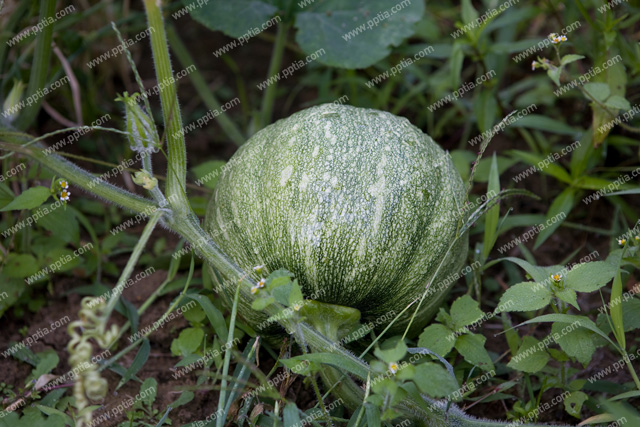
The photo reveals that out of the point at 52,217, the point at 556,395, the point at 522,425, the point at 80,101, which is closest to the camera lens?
the point at 522,425

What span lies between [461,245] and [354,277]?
495 mm

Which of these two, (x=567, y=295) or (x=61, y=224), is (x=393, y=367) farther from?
(x=61, y=224)

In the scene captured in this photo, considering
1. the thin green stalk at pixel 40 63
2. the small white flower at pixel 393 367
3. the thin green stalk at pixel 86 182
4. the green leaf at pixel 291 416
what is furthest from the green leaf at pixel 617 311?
the thin green stalk at pixel 40 63

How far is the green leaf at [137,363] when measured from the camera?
2307 millimetres

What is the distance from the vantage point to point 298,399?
7.64ft

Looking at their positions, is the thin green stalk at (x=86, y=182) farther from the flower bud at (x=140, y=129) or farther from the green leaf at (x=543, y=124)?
the green leaf at (x=543, y=124)

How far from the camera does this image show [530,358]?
6.97ft

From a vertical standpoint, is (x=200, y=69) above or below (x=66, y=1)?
below

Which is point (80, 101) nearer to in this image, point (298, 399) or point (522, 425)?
point (298, 399)

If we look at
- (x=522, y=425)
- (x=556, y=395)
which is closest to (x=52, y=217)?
(x=522, y=425)

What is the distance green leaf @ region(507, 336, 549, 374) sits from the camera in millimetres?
2094

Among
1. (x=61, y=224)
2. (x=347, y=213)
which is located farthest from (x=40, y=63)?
(x=347, y=213)

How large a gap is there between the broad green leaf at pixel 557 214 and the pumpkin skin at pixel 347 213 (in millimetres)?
588

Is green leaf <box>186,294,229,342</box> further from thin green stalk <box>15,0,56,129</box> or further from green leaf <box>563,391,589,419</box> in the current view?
thin green stalk <box>15,0,56,129</box>
